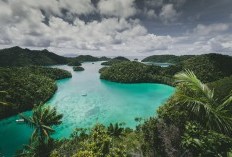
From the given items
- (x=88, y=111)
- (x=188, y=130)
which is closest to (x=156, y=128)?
(x=188, y=130)

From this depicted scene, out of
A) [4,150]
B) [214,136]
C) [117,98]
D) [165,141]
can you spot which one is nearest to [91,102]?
[117,98]

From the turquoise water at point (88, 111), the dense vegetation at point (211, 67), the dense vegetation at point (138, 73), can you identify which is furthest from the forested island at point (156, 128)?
the dense vegetation at point (211, 67)

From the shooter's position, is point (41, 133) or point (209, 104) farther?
point (41, 133)

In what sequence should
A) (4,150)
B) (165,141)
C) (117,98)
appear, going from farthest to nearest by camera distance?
1. (117,98)
2. (4,150)
3. (165,141)

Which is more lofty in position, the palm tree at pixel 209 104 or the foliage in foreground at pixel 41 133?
the palm tree at pixel 209 104

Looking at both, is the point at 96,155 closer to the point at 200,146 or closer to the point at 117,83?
the point at 200,146

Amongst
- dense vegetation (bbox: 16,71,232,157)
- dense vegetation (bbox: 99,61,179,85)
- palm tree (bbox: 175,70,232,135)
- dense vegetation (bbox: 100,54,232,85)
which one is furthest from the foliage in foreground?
dense vegetation (bbox: 99,61,179,85)

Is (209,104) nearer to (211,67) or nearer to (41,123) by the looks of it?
(41,123)

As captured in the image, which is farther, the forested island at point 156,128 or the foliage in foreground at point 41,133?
the foliage in foreground at point 41,133

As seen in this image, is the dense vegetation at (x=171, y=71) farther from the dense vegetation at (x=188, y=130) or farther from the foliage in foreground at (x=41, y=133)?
the dense vegetation at (x=188, y=130)
